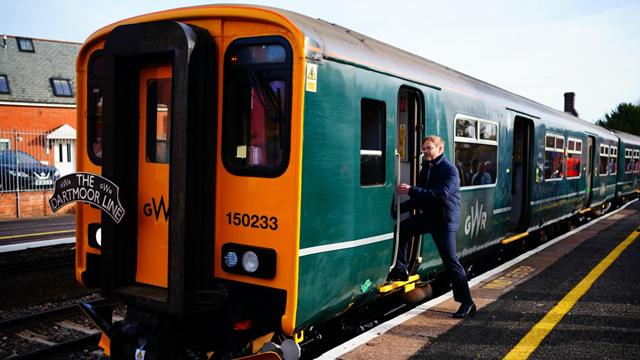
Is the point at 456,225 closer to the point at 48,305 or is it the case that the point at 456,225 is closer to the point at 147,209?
the point at 147,209

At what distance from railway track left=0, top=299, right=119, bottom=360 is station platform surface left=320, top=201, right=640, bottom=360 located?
2892mm

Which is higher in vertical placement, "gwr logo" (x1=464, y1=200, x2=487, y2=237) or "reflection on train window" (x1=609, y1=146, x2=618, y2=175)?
"reflection on train window" (x1=609, y1=146, x2=618, y2=175)

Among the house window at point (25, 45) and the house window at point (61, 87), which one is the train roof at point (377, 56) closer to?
the house window at point (61, 87)

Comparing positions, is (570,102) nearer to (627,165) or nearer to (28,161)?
(627,165)

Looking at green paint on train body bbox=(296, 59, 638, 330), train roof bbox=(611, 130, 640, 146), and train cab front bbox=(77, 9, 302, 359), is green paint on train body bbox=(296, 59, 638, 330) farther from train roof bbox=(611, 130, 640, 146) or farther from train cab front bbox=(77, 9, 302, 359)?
train roof bbox=(611, 130, 640, 146)

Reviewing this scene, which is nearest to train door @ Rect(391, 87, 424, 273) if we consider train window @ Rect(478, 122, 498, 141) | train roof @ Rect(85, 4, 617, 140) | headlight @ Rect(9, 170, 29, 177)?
train roof @ Rect(85, 4, 617, 140)

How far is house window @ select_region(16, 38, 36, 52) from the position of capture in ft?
96.6

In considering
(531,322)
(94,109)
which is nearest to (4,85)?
(94,109)

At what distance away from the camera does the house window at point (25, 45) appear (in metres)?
29.4

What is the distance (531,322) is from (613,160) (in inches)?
575

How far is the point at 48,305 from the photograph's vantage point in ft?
24.3

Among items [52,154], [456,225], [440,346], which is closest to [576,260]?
[456,225]

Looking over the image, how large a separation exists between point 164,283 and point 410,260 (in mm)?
2632

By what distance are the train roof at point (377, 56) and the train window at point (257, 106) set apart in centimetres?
27
